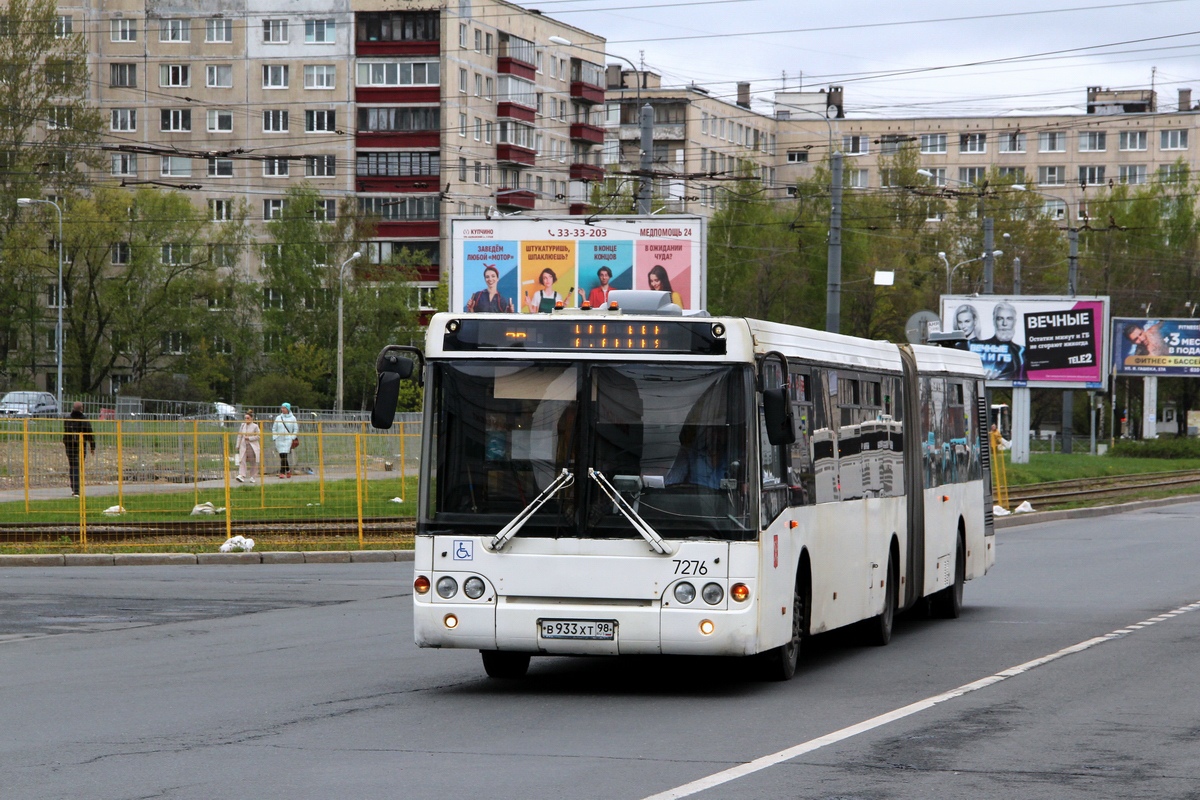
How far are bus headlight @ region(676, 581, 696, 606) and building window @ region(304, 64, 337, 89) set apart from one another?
299 ft

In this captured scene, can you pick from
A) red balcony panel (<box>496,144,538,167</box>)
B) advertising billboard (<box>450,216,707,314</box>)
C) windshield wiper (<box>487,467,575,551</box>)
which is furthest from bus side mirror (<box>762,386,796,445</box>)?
red balcony panel (<box>496,144,538,167</box>)

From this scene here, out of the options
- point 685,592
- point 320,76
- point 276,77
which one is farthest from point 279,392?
point 685,592

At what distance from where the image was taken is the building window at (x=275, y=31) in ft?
329

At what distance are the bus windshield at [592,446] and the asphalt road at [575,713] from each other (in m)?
1.11

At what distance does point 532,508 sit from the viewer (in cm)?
1135

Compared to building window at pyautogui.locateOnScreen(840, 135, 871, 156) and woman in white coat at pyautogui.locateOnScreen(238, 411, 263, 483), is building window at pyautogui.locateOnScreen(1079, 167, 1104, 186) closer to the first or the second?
building window at pyautogui.locateOnScreen(840, 135, 871, 156)

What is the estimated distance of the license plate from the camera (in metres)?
11.2

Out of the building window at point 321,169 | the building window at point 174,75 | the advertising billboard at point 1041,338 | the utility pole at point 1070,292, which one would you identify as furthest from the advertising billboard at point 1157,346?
→ the building window at point 174,75

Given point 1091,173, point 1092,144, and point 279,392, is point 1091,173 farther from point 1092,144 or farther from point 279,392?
point 279,392

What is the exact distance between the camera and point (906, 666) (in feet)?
43.9

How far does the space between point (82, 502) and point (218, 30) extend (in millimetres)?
77630

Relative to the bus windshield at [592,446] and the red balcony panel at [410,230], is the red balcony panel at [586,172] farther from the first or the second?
the bus windshield at [592,446]

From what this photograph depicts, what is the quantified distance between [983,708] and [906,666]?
245cm

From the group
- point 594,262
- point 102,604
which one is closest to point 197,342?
point 594,262
